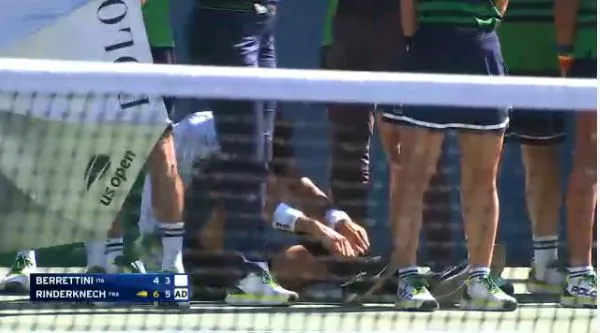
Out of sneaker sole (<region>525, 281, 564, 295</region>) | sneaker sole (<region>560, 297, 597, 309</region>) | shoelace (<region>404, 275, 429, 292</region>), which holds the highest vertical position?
shoelace (<region>404, 275, 429, 292</region>)

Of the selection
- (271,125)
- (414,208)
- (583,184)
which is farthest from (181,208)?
(583,184)

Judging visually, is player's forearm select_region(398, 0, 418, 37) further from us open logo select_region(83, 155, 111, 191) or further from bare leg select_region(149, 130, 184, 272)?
us open logo select_region(83, 155, 111, 191)

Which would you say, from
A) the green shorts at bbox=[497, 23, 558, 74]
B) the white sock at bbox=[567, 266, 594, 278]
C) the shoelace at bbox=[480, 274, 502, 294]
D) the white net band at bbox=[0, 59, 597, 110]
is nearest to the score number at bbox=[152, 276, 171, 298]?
the white net band at bbox=[0, 59, 597, 110]

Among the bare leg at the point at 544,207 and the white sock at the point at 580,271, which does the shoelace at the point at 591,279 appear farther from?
the bare leg at the point at 544,207

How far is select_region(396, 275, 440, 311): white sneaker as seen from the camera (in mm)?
4301

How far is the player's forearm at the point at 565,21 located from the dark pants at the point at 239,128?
103cm

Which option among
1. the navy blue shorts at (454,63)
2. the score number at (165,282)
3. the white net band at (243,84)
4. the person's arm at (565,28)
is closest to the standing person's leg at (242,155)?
the score number at (165,282)

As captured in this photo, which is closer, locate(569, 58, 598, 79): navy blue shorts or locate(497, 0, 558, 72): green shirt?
locate(569, 58, 598, 79): navy blue shorts

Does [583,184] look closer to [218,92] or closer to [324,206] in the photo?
[324,206]

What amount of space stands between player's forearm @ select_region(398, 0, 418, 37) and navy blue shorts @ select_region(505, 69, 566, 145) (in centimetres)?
46

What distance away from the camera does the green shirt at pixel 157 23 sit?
4730 mm

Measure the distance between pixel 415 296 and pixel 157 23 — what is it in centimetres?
136

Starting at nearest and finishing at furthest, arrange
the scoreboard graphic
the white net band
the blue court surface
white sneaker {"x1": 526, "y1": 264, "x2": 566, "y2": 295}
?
the white net band, the scoreboard graphic, the blue court surface, white sneaker {"x1": 526, "y1": 264, "x2": 566, "y2": 295}

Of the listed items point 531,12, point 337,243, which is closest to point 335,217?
point 337,243
